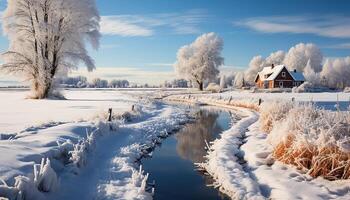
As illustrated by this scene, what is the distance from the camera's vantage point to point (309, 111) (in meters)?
13.4

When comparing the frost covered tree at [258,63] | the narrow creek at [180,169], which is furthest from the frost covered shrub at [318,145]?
the frost covered tree at [258,63]

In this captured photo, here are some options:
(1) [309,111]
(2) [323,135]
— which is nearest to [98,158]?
(2) [323,135]

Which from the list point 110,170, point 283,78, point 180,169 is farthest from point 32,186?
point 283,78

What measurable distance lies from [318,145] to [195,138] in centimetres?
891

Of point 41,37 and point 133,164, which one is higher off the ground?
point 41,37

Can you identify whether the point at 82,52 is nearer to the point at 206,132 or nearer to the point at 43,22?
the point at 43,22

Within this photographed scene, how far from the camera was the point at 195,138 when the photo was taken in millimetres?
18391

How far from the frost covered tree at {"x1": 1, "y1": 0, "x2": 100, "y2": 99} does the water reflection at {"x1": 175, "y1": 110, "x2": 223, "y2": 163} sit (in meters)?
16.1

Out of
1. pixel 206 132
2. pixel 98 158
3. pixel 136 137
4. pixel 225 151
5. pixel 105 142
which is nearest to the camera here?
pixel 98 158

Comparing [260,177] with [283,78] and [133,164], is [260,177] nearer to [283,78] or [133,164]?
[133,164]

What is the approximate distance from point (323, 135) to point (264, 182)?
2.03 metres

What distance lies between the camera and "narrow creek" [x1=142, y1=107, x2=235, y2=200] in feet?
31.4

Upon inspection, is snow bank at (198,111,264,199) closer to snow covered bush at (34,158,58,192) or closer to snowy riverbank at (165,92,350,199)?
snowy riverbank at (165,92,350,199)

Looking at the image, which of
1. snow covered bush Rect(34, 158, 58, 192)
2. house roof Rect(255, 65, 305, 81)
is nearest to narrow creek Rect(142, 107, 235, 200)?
snow covered bush Rect(34, 158, 58, 192)
